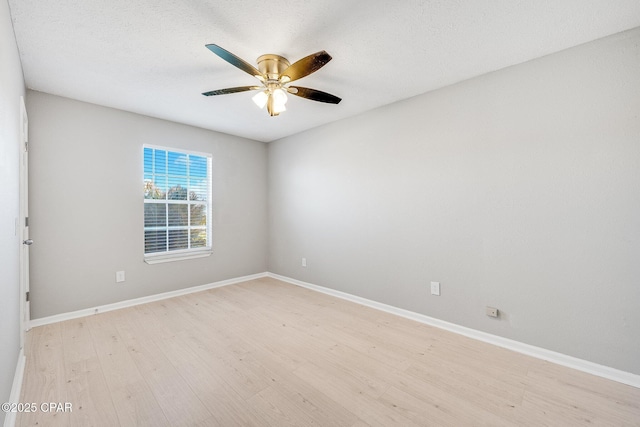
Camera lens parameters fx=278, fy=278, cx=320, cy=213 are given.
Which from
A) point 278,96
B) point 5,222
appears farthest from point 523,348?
point 5,222

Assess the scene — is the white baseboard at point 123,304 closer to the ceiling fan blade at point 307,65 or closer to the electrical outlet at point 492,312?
the ceiling fan blade at point 307,65

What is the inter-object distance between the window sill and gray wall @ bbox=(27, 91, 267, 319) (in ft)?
0.20

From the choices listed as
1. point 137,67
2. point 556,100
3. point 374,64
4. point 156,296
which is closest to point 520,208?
point 556,100

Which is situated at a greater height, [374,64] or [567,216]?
[374,64]

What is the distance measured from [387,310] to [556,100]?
2485 millimetres

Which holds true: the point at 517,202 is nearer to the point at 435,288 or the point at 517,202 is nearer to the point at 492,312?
the point at 492,312

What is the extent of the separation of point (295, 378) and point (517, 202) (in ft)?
7.34

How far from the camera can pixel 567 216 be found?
2.10 meters

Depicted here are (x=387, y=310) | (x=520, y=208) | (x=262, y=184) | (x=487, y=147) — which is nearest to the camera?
(x=520, y=208)

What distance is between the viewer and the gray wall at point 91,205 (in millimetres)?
2828

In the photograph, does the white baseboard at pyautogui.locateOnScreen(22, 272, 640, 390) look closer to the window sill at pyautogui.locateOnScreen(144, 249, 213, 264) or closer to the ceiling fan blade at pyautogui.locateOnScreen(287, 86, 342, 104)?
the window sill at pyautogui.locateOnScreen(144, 249, 213, 264)

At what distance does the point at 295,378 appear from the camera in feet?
6.35

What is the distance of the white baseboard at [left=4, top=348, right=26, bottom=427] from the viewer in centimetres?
144

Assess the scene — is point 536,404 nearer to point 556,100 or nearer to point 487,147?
point 487,147
